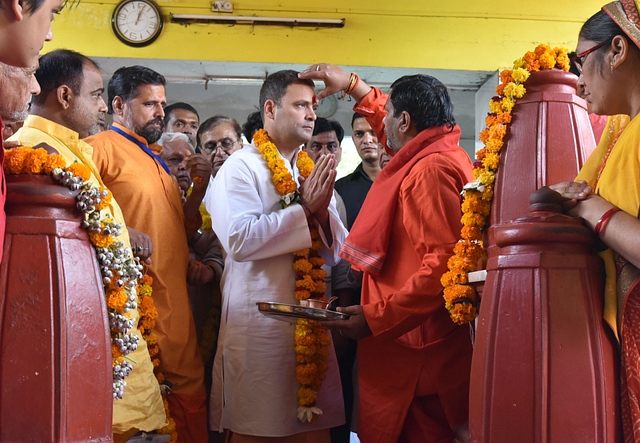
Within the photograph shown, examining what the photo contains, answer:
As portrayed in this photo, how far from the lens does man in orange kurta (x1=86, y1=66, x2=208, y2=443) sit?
122 inches

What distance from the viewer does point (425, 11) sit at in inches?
287

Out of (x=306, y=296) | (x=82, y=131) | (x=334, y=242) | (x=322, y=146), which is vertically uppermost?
(x=322, y=146)

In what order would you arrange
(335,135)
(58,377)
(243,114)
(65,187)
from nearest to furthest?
(58,377) < (65,187) < (335,135) < (243,114)

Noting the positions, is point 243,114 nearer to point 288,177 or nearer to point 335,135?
point 335,135

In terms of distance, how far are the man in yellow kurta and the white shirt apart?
41cm

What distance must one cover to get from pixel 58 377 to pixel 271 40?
6.06 metres

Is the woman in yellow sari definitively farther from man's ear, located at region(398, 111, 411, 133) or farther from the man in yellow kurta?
the man in yellow kurta

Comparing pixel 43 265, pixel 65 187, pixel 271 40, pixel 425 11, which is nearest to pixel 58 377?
pixel 43 265

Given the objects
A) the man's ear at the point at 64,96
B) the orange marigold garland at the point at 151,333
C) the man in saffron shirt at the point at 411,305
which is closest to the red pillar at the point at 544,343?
the man in saffron shirt at the point at 411,305

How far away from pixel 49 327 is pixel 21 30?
620 millimetres

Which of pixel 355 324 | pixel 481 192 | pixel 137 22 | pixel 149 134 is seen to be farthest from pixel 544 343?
pixel 137 22

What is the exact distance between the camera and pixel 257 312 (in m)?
3.12

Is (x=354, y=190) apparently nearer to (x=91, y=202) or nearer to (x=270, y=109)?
(x=270, y=109)

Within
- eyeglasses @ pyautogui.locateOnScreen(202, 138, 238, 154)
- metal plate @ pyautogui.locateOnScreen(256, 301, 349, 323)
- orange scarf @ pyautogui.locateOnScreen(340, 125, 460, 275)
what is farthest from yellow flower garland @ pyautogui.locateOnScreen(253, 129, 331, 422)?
eyeglasses @ pyautogui.locateOnScreen(202, 138, 238, 154)
